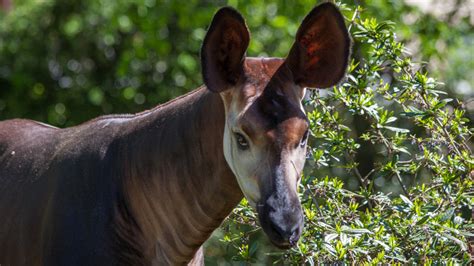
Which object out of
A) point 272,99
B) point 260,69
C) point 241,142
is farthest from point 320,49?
point 241,142

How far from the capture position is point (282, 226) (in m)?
3.93

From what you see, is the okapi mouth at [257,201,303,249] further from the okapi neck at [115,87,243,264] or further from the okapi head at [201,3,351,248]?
the okapi neck at [115,87,243,264]

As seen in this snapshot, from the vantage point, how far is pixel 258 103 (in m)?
4.17

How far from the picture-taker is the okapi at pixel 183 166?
162 inches

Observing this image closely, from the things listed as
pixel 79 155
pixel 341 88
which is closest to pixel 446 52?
pixel 341 88

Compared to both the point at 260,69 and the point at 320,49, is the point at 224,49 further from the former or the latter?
the point at 320,49

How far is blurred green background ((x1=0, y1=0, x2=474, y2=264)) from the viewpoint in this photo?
32.1 ft

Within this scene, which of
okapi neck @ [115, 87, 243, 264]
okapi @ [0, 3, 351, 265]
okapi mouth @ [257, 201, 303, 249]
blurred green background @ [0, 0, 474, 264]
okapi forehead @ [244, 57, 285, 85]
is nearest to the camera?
okapi mouth @ [257, 201, 303, 249]

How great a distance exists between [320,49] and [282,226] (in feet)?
2.73

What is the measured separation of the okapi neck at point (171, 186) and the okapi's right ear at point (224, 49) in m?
0.19

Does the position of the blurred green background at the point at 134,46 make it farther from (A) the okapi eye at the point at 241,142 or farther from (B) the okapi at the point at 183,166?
(A) the okapi eye at the point at 241,142

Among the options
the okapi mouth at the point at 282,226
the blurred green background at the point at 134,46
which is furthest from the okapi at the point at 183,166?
the blurred green background at the point at 134,46

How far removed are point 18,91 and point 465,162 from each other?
6.23m

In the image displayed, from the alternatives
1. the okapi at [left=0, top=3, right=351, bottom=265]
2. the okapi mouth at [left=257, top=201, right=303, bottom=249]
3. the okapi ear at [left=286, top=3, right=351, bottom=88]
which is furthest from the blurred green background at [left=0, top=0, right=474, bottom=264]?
the okapi mouth at [left=257, top=201, right=303, bottom=249]
